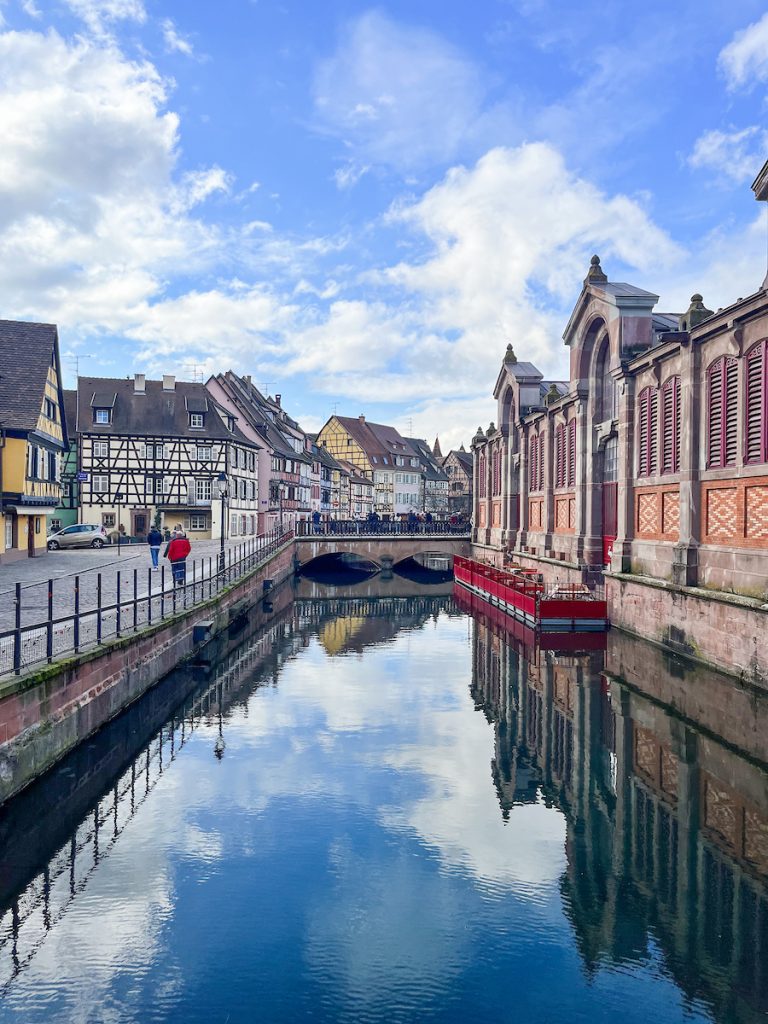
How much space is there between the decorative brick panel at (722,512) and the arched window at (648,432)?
4.05m

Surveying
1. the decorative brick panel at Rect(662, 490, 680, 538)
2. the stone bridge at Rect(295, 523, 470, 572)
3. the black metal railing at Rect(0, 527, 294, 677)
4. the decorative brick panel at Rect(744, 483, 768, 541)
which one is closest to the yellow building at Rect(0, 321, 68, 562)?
the black metal railing at Rect(0, 527, 294, 677)

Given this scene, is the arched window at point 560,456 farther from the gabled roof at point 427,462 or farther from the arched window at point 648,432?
the gabled roof at point 427,462

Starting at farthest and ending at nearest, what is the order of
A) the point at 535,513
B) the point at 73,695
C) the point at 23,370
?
the point at 535,513, the point at 23,370, the point at 73,695

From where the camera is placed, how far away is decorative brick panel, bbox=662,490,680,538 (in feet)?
75.6

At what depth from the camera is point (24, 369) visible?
3547 centimetres

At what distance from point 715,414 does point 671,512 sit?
368cm

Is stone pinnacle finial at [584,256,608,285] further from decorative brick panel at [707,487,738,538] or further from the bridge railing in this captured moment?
the bridge railing

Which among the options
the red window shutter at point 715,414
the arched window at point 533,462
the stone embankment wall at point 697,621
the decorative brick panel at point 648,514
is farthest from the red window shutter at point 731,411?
the arched window at point 533,462

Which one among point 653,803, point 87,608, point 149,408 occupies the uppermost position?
point 149,408

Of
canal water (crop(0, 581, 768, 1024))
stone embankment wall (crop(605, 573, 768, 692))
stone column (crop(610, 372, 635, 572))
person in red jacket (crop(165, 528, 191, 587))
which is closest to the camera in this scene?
canal water (crop(0, 581, 768, 1024))

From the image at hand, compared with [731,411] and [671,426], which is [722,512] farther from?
[671,426]

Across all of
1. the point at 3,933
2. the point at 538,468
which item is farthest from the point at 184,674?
the point at 538,468

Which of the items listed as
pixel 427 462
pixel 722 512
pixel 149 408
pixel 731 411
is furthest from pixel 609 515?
pixel 427 462

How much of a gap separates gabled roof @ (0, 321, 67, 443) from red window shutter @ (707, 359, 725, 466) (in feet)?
87.0
